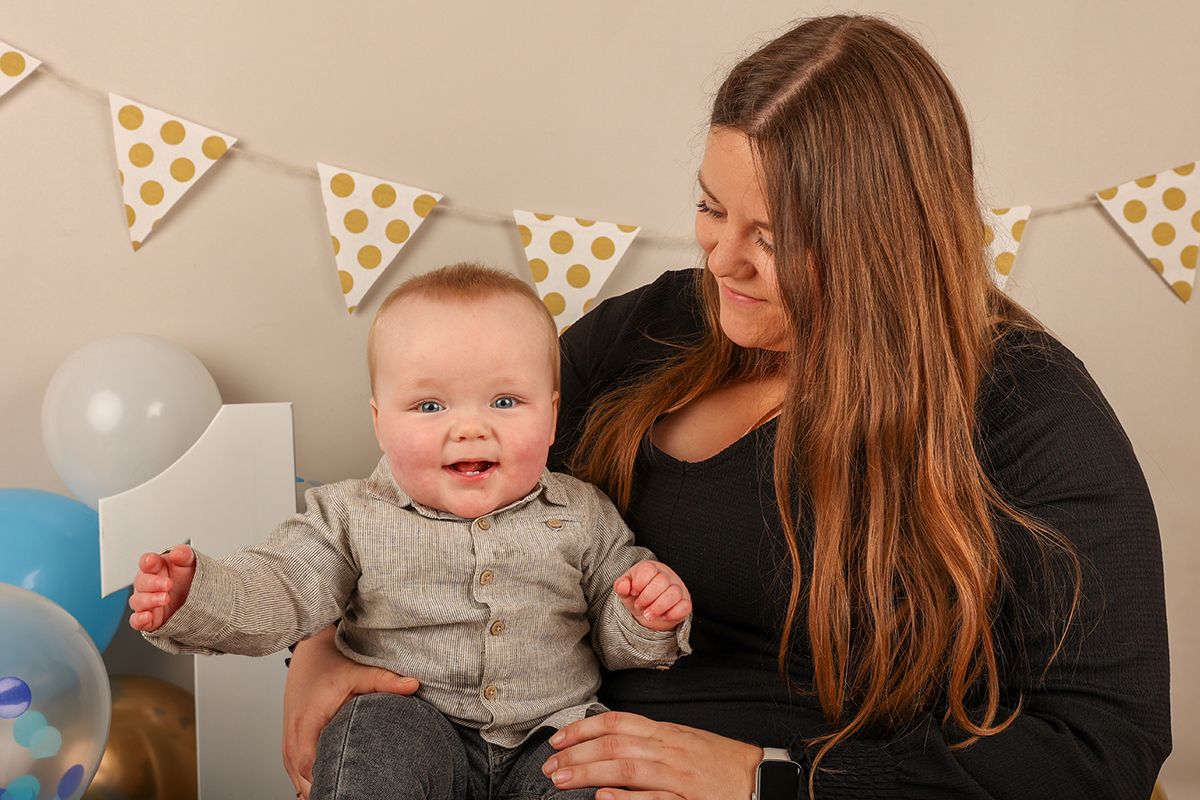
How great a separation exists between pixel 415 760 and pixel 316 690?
22cm

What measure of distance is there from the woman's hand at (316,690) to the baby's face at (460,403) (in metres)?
0.22

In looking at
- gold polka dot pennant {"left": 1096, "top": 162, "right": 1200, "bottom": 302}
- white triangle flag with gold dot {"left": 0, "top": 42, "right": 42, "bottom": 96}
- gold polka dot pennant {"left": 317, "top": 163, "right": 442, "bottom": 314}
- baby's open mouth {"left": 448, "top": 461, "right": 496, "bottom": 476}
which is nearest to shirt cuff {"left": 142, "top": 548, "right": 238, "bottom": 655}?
baby's open mouth {"left": 448, "top": 461, "right": 496, "bottom": 476}

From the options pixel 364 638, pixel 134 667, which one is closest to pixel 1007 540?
pixel 364 638

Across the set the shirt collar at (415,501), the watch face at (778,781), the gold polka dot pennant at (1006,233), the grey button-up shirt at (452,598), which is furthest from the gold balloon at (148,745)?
the gold polka dot pennant at (1006,233)

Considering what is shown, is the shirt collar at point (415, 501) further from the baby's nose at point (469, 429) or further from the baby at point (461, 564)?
the baby's nose at point (469, 429)

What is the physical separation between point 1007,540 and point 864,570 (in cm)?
18

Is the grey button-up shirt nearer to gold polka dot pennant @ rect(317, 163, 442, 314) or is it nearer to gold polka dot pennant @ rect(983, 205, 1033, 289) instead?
gold polka dot pennant @ rect(317, 163, 442, 314)

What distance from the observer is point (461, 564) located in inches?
54.7

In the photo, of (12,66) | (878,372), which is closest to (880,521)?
(878,372)

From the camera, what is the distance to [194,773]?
78.8 inches

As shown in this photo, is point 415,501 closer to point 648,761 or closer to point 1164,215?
point 648,761

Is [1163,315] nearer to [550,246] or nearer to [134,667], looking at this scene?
[550,246]

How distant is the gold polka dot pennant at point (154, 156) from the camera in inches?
83.9

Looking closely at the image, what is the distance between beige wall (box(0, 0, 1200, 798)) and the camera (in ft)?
7.12
